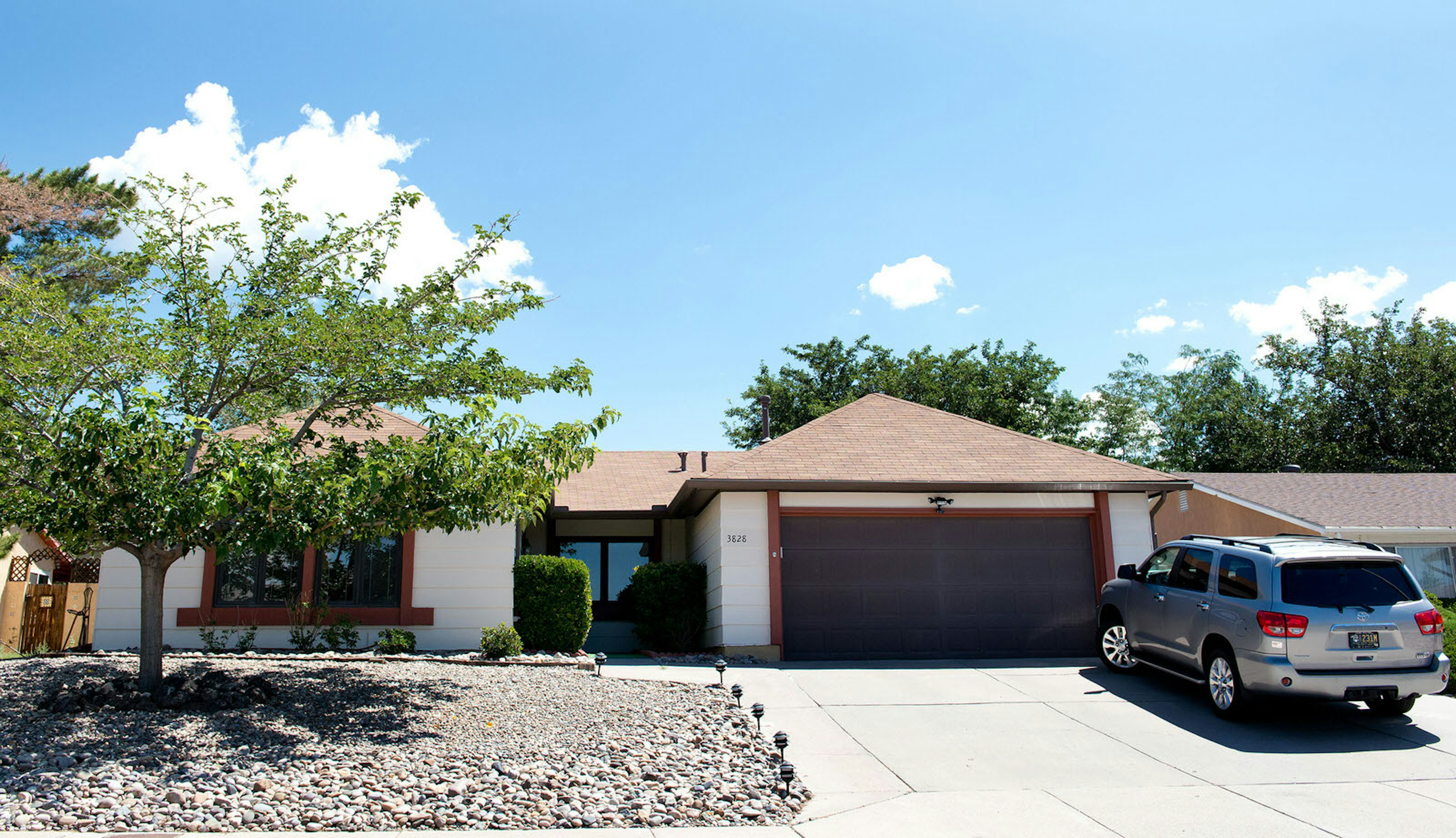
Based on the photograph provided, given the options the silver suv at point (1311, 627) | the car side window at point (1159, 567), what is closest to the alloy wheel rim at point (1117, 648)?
the car side window at point (1159, 567)

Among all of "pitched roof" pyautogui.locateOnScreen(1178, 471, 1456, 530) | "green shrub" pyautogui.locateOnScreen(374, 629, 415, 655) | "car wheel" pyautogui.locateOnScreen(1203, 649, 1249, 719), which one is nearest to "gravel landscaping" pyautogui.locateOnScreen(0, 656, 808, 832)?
"green shrub" pyautogui.locateOnScreen(374, 629, 415, 655)

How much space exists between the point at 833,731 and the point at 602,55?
914 cm

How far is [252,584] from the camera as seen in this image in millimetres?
13586

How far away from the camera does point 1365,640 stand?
8789 millimetres

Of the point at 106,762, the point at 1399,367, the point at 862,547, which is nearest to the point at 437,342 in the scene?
the point at 106,762

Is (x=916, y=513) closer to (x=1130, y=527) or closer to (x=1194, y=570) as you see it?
(x=1130, y=527)

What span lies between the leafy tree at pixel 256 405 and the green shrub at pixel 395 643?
13.0 feet

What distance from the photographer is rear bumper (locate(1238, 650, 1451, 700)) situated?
8.67m

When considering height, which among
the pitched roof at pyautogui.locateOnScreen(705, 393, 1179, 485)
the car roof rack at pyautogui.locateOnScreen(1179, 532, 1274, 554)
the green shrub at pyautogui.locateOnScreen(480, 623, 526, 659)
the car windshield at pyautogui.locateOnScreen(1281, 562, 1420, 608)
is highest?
the pitched roof at pyautogui.locateOnScreen(705, 393, 1179, 485)

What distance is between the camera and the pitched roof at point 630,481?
59.8 feet

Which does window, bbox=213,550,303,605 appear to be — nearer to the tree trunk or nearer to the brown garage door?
the tree trunk

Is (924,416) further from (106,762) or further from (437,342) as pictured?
(106,762)

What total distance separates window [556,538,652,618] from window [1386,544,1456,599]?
15.3 m

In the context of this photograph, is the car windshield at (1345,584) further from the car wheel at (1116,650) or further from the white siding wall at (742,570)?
the white siding wall at (742,570)
